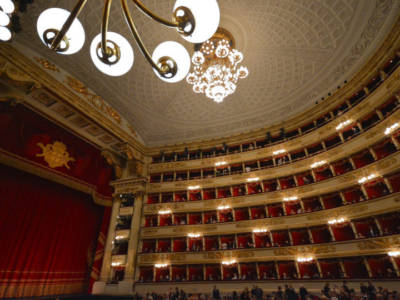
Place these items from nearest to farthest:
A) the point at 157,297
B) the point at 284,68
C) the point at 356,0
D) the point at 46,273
Result: the point at 356,0 < the point at 46,273 < the point at 157,297 < the point at 284,68

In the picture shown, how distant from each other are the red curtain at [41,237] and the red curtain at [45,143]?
115cm

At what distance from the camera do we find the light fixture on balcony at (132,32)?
2564 mm

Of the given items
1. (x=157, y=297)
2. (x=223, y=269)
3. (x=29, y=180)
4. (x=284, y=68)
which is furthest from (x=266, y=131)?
(x=29, y=180)

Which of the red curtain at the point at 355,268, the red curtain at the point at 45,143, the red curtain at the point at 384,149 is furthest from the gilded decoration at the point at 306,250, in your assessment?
the red curtain at the point at 45,143

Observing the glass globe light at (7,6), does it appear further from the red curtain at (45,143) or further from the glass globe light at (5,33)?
the red curtain at (45,143)

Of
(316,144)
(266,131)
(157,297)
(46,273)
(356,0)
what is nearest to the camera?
(356,0)

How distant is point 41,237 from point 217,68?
457 inches

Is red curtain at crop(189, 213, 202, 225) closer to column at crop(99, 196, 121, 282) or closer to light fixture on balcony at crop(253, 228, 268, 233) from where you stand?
light fixture on balcony at crop(253, 228, 268, 233)

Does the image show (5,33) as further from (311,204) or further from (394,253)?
(311,204)

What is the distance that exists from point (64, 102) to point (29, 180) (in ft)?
13.7

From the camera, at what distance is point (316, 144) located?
13758 mm

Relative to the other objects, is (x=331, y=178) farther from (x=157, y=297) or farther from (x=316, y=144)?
(x=157, y=297)

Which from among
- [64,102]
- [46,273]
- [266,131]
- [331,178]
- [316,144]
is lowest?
[46,273]

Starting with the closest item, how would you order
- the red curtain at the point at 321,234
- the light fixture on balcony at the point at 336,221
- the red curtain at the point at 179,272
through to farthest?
Result: 1. the light fixture on balcony at the point at 336,221
2. the red curtain at the point at 321,234
3. the red curtain at the point at 179,272
